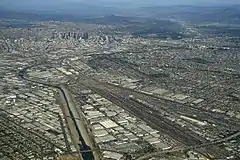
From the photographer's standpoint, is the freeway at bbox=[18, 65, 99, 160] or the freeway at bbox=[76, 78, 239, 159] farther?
the freeway at bbox=[76, 78, 239, 159]

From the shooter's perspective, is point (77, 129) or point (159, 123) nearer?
point (77, 129)

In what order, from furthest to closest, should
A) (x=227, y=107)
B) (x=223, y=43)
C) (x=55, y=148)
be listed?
(x=223, y=43) < (x=227, y=107) < (x=55, y=148)

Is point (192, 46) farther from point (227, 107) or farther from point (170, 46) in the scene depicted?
point (227, 107)

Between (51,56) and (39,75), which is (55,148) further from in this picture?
(51,56)

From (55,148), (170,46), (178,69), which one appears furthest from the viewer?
(170,46)

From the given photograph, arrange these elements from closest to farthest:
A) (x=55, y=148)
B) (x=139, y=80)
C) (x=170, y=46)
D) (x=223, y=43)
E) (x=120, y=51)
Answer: (x=55, y=148), (x=139, y=80), (x=120, y=51), (x=170, y=46), (x=223, y=43)

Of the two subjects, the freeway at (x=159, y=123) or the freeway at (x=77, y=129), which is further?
the freeway at (x=159, y=123)

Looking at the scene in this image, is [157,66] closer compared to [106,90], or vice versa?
[106,90]

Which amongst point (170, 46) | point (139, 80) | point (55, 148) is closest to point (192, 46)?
A: point (170, 46)

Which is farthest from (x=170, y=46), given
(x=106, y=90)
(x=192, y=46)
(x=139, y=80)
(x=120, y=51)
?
(x=106, y=90)
